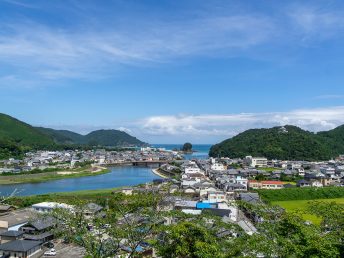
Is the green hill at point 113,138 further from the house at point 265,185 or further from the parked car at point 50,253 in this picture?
the parked car at point 50,253

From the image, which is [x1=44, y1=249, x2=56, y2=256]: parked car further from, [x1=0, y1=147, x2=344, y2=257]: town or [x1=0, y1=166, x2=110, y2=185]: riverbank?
[x1=0, y1=166, x2=110, y2=185]: riverbank

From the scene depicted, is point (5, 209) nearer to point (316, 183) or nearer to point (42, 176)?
point (42, 176)

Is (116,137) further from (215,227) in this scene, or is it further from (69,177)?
(215,227)

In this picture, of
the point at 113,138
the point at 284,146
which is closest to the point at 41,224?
the point at 284,146

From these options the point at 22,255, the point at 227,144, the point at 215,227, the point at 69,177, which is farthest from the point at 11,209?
the point at 227,144

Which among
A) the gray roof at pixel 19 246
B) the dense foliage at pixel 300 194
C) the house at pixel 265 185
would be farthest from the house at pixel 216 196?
the gray roof at pixel 19 246

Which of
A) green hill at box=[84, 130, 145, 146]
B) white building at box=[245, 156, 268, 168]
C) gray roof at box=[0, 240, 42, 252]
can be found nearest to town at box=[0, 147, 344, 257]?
gray roof at box=[0, 240, 42, 252]
